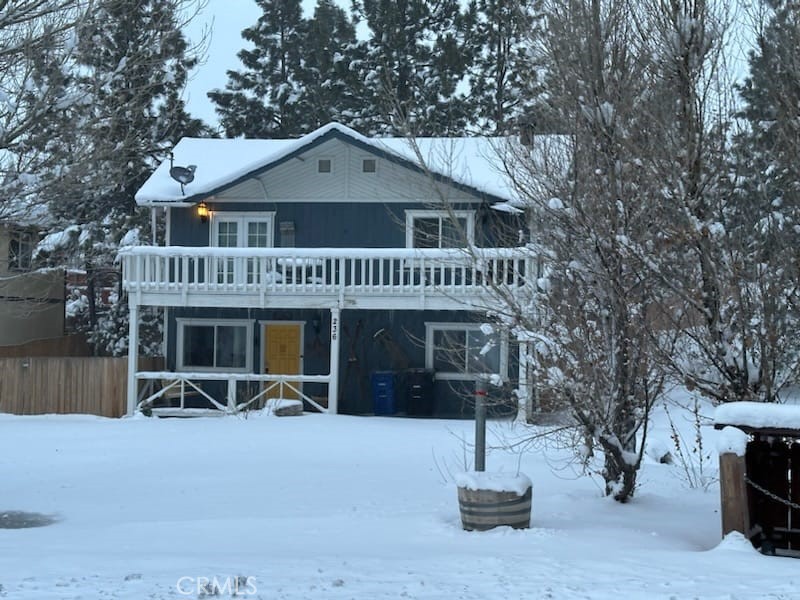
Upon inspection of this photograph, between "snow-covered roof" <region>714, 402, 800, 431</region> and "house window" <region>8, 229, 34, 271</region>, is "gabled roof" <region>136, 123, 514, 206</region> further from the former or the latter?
"snow-covered roof" <region>714, 402, 800, 431</region>

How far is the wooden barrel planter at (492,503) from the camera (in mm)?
8234

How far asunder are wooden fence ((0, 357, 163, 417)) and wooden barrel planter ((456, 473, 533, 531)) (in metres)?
14.0

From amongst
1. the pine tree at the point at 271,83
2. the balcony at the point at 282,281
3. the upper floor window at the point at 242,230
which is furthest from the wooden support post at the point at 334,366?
the pine tree at the point at 271,83

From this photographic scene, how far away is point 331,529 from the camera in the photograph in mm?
8750

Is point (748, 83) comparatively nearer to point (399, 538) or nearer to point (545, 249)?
point (545, 249)

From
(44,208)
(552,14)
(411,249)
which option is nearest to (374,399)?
(411,249)

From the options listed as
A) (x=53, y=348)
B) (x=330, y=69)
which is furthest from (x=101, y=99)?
(x=330, y=69)

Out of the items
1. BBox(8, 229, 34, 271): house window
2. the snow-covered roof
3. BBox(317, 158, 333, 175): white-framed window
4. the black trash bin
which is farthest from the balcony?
the snow-covered roof

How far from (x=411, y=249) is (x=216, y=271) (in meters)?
4.12

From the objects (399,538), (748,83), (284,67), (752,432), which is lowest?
Answer: (399,538)

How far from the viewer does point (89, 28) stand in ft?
33.6

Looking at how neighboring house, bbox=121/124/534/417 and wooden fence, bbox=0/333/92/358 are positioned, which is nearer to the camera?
neighboring house, bbox=121/124/534/417

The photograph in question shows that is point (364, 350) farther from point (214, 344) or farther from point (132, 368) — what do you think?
point (132, 368)

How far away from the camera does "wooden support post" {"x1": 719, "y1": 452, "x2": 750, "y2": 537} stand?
7.71m
